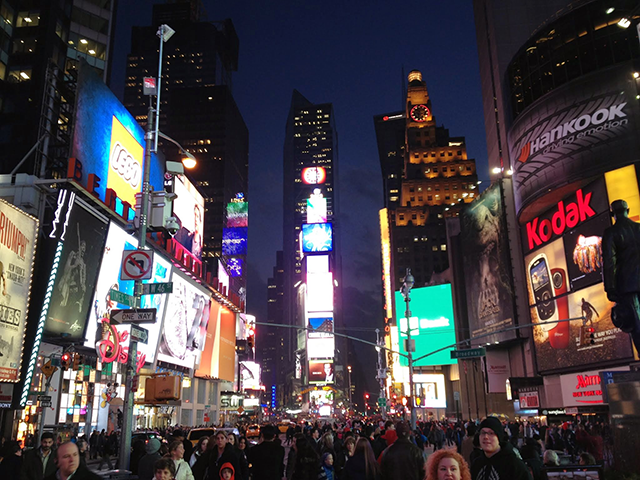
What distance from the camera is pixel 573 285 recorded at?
45531 millimetres

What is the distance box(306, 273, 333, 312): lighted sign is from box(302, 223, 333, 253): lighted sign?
253 inches

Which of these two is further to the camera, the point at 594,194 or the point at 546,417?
the point at 546,417

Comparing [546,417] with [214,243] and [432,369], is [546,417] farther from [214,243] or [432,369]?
[214,243]

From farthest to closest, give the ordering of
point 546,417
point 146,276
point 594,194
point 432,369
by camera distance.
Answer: point 432,369 < point 546,417 < point 594,194 < point 146,276

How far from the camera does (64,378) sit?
39844 mm

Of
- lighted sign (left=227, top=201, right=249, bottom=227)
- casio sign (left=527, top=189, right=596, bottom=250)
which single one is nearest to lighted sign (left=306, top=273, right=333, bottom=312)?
lighted sign (left=227, top=201, right=249, bottom=227)

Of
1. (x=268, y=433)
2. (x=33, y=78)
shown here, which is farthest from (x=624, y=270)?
(x=33, y=78)

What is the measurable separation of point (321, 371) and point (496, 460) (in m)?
140

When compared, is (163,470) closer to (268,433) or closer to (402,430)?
(268,433)

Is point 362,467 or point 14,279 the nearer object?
point 362,467

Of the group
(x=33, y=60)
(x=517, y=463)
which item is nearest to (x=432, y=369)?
(x=33, y=60)

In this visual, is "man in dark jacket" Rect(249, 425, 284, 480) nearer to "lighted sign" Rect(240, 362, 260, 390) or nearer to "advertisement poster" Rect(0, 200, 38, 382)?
"advertisement poster" Rect(0, 200, 38, 382)

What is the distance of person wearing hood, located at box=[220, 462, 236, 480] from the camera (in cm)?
887

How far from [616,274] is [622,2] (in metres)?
42.7
